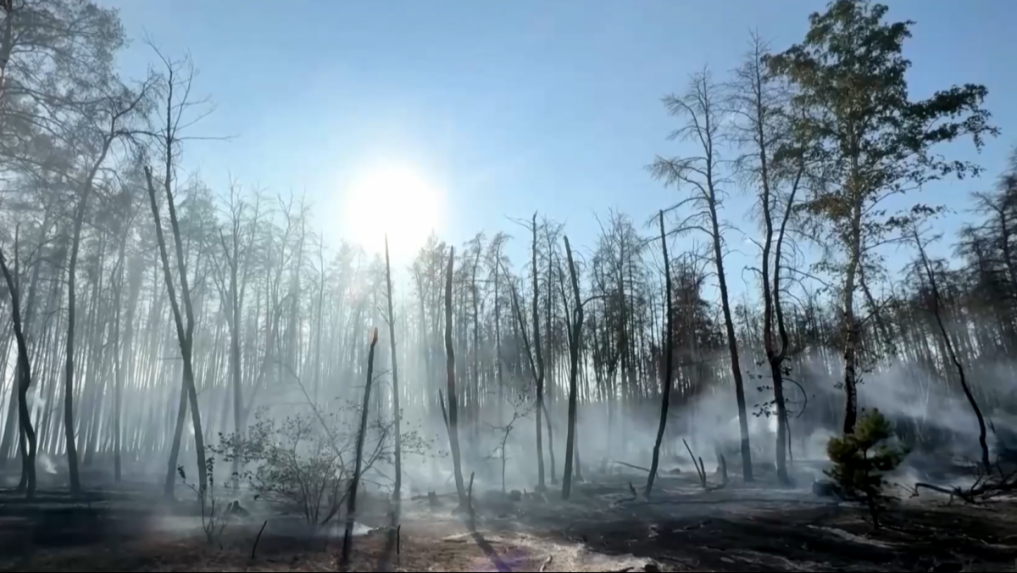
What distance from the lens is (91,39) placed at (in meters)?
14.5

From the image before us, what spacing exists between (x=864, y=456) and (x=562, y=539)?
19.4 feet

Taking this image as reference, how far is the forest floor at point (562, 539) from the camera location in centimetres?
951

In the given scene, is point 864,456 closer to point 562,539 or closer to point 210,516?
point 562,539

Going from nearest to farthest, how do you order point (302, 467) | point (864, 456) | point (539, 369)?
1. point (864, 456)
2. point (302, 467)
3. point (539, 369)

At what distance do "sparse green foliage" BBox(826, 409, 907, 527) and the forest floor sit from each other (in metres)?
1.00

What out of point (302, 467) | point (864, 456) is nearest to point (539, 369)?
point (302, 467)

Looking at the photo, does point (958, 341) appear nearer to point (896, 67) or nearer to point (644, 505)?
point (896, 67)

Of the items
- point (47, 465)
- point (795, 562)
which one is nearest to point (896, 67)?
point (795, 562)

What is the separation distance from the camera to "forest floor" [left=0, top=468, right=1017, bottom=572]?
9.51 meters

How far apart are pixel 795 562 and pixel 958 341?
116ft

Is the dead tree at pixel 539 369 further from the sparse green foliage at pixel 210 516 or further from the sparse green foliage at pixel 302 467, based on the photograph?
the sparse green foliage at pixel 210 516

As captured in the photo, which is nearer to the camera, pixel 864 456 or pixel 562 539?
pixel 864 456

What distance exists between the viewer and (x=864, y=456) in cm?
1129

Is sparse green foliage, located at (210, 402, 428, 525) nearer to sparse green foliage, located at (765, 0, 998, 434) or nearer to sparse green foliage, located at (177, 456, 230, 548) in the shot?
sparse green foliage, located at (177, 456, 230, 548)
